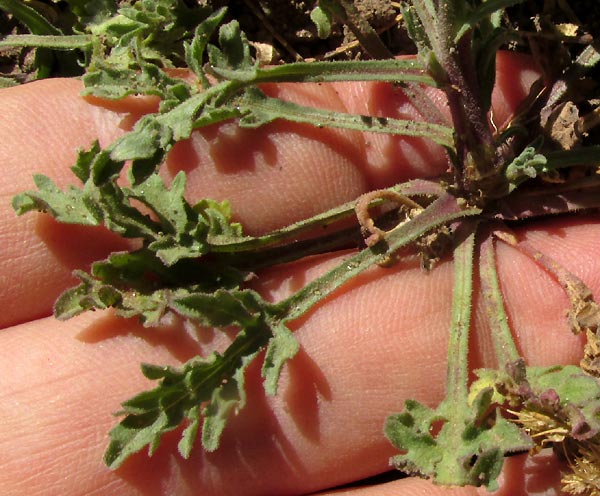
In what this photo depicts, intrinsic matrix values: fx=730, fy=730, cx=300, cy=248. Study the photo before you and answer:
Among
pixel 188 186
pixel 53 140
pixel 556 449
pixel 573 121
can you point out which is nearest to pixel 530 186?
pixel 573 121

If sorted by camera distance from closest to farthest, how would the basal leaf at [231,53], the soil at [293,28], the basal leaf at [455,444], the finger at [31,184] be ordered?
the basal leaf at [455,444], the basal leaf at [231,53], the finger at [31,184], the soil at [293,28]

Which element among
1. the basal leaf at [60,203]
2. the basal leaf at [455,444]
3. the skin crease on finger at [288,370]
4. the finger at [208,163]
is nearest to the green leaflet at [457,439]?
the basal leaf at [455,444]

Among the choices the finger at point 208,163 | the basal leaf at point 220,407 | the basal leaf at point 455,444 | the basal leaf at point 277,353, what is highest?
the finger at point 208,163

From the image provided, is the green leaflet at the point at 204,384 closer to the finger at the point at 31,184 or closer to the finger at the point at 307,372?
the finger at the point at 307,372

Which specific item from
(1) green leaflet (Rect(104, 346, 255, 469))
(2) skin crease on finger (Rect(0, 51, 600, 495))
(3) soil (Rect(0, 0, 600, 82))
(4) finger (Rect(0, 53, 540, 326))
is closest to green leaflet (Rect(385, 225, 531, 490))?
(2) skin crease on finger (Rect(0, 51, 600, 495))

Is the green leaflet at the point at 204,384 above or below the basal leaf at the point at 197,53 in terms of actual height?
below

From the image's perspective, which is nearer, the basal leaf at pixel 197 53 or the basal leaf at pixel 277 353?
the basal leaf at pixel 277 353

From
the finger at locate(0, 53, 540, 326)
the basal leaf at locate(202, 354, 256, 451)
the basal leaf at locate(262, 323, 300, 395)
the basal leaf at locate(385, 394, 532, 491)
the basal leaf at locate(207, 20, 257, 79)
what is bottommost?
the basal leaf at locate(385, 394, 532, 491)

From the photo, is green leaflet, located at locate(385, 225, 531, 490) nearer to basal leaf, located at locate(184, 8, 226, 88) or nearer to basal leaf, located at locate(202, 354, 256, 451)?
basal leaf, located at locate(202, 354, 256, 451)
